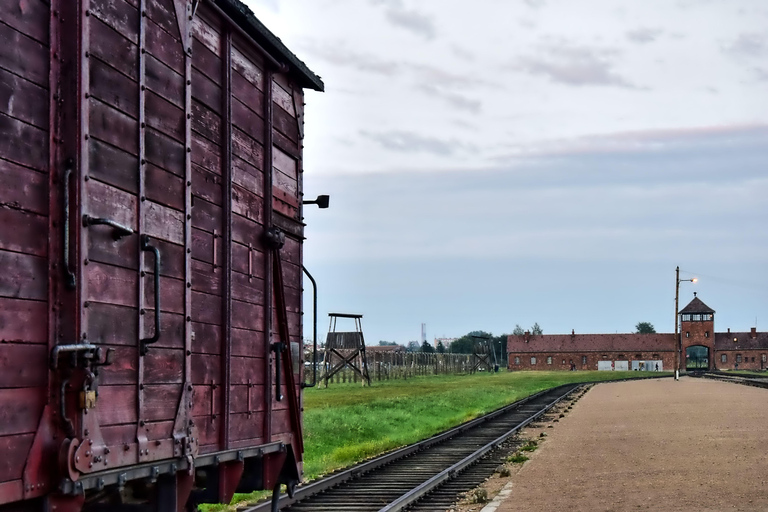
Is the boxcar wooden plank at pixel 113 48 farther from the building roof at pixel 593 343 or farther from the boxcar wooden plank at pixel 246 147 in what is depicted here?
the building roof at pixel 593 343

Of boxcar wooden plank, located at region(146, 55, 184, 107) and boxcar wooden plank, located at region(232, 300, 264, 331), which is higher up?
boxcar wooden plank, located at region(146, 55, 184, 107)

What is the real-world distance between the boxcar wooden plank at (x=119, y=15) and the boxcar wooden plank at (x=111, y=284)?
1415 millimetres

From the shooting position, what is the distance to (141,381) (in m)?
5.61

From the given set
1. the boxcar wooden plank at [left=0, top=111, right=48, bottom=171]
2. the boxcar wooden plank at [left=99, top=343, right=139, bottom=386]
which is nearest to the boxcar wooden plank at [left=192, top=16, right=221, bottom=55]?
the boxcar wooden plank at [left=0, top=111, right=48, bottom=171]

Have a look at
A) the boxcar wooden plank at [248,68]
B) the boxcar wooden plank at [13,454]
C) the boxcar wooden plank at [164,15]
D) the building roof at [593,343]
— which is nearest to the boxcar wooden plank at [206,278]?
the boxcar wooden plank at [164,15]

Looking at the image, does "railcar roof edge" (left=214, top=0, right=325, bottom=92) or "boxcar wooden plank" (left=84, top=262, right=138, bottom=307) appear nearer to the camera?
"boxcar wooden plank" (left=84, top=262, right=138, bottom=307)

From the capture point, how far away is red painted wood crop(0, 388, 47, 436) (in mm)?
4391

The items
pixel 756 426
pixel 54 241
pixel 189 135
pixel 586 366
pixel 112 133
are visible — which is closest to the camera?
pixel 54 241

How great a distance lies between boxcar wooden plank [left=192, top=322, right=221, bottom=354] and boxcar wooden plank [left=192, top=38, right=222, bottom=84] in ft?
6.15

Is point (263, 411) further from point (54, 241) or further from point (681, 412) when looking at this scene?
point (681, 412)

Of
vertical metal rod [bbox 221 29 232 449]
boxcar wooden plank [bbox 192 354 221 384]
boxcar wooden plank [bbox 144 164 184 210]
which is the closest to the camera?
boxcar wooden plank [bbox 144 164 184 210]

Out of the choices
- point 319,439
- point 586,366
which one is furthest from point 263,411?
point 586,366

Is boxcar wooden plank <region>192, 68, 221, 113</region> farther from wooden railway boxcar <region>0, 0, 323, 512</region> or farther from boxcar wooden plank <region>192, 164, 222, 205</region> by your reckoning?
boxcar wooden plank <region>192, 164, 222, 205</region>

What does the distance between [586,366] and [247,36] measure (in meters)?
138
